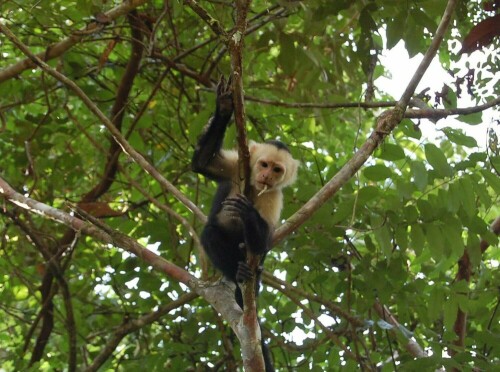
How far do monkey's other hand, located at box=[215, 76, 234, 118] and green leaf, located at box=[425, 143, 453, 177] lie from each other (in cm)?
123

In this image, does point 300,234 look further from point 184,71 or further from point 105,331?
point 105,331

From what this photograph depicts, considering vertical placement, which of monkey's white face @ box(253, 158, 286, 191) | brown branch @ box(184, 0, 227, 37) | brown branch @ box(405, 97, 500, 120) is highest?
monkey's white face @ box(253, 158, 286, 191)

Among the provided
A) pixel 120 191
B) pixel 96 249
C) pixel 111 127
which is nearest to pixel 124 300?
pixel 96 249

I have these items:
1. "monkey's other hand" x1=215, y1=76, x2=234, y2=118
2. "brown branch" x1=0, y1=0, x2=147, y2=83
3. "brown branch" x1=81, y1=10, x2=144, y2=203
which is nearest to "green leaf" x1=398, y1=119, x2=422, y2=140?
"monkey's other hand" x1=215, y1=76, x2=234, y2=118

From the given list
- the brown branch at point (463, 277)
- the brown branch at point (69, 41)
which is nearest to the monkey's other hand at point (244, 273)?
the brown branch at point (463, 277)

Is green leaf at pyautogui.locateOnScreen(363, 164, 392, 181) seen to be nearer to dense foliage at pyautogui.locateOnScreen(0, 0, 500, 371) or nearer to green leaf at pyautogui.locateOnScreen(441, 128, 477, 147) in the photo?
dense foliage at pyautogui.locateOnScreen(0, 0, 500, 371)

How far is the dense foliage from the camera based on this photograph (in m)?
4.43

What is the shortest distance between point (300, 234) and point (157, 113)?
2222 mm

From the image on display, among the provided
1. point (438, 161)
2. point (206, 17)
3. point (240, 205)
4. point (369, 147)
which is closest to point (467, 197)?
point (438, 161)

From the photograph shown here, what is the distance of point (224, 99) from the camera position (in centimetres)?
Result: 434

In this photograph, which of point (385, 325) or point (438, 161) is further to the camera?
A: point (385, 325)

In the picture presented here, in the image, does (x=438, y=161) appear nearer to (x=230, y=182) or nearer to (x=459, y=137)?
(x=459, y=137)

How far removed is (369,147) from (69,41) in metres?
2.86

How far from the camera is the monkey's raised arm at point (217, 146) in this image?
14.2 feet
